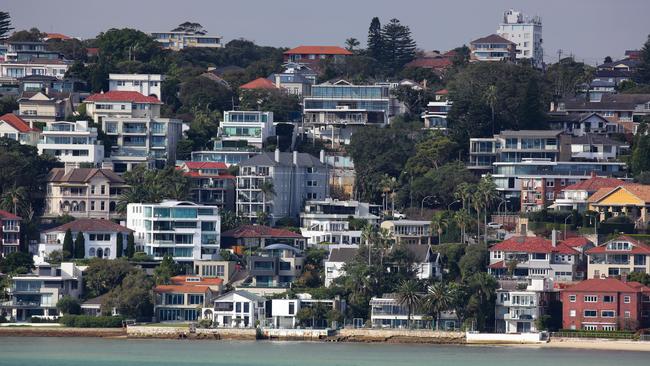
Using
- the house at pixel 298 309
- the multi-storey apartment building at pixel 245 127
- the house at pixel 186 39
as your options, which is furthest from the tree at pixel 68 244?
the house at pixel 186 39

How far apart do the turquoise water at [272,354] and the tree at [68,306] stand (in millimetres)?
2689

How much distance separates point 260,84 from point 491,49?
23660mm

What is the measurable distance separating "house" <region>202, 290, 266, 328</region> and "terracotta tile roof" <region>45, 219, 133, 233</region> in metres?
8.42

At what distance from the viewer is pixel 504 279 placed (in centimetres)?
8125

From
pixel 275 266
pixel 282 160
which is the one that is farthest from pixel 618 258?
pixel 282 160

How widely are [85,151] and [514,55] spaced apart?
43804mm

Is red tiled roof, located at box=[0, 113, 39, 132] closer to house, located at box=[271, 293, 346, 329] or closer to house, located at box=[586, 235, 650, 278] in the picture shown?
house, located at box=[271, 293, 346, 329]

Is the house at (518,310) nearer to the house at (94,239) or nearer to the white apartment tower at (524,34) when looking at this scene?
the house at (94,239)

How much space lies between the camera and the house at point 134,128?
318 feet

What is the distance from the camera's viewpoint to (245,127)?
99.9m

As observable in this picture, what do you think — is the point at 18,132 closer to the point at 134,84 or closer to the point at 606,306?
the point at 134,84

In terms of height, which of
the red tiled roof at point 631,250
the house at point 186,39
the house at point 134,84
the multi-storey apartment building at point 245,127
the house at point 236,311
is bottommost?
the house at point 236,311

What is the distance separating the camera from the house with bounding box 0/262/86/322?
8119 centimetres

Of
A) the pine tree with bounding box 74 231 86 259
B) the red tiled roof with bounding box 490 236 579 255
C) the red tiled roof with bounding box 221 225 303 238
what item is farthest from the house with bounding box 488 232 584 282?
the pine tree with bounding box 74 231 86 259
